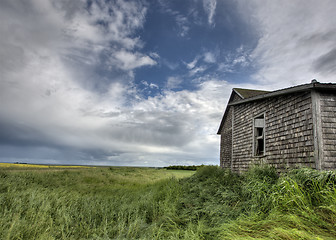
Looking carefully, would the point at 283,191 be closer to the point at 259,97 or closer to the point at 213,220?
the point at 213,220

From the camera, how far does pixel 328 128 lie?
6.86m

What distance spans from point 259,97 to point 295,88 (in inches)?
94.3

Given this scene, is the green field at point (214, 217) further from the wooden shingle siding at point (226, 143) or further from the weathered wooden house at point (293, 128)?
the wooden shingle siding at point (226, 143)

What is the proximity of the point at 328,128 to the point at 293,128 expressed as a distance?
3.88 ft

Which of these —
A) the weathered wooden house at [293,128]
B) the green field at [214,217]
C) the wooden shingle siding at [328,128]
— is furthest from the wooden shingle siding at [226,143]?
the wooden shingle siding at [328,128]

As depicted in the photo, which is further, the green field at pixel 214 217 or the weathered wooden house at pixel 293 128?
the weathered wooden house at pixel 293 128

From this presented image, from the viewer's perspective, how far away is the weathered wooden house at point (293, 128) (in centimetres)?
680

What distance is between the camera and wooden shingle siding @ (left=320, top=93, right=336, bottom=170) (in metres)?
6.64

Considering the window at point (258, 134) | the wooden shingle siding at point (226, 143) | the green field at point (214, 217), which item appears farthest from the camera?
the wooden shingle siding at point (226, 143)

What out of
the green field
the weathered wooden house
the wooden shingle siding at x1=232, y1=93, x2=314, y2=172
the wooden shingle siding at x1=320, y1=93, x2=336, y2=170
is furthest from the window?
the wooden shingle siding at x1=320, y1=93, x2=336, y2=170

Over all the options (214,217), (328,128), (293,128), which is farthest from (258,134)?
(214,217)

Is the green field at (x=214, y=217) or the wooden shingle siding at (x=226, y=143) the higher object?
the wooden shingle siding at (x=226, y=143)

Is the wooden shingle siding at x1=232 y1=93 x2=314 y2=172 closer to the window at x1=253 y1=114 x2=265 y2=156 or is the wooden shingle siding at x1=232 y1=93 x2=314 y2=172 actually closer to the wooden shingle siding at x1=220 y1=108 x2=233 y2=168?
the window at x1=253 y1=114 x2=265 y2=156

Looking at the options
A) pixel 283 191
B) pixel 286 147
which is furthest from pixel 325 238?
pixel 286 147
